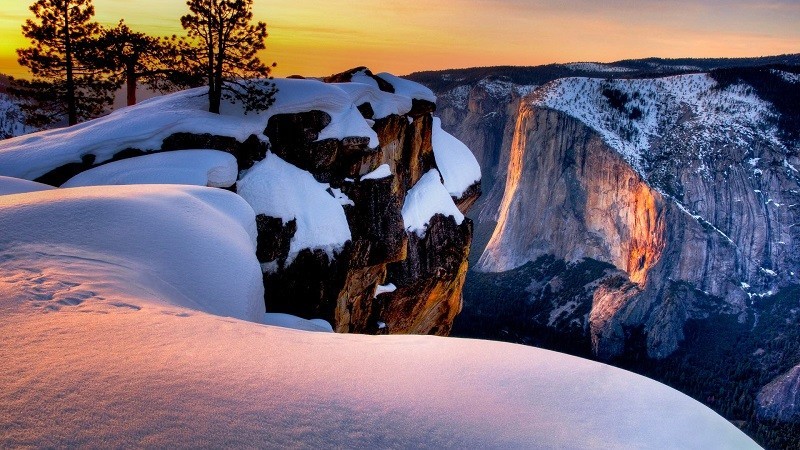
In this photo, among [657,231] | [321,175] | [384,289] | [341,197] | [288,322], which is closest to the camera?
[288,322]

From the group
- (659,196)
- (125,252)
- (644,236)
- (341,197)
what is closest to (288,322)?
(125,252)

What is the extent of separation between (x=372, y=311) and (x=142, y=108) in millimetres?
14456

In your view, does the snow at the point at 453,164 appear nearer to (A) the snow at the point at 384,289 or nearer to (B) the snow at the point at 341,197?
(A) the snow at the point at 384,289

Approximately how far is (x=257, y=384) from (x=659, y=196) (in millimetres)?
141132

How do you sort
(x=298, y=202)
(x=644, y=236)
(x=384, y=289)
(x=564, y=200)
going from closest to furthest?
(x=298, y=202) → (x=384, y=289) → (x=644, y=236) → (x=564, y=200)

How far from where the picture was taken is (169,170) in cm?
1784

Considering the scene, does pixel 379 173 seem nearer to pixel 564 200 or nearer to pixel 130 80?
pixel 130 80

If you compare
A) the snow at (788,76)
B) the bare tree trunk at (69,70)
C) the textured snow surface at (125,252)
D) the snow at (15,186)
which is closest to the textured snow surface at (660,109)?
the snow at (788,76)

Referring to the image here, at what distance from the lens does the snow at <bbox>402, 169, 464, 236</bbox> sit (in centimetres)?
3075

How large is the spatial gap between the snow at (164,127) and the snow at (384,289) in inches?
298

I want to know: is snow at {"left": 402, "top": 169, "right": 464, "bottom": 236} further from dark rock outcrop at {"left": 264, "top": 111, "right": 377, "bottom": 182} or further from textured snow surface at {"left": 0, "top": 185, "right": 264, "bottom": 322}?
textured snow surface at {"left": 0, "top": 185, "right": 264, "bottom": 322}

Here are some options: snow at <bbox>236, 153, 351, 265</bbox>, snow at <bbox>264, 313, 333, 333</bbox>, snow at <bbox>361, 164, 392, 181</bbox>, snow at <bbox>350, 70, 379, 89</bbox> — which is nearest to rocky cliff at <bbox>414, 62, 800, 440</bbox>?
snow at <bbox>350, 70, 379, 89</bbox>

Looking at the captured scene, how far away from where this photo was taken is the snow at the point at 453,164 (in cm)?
3753

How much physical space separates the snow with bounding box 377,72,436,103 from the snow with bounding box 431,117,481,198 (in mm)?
5428
